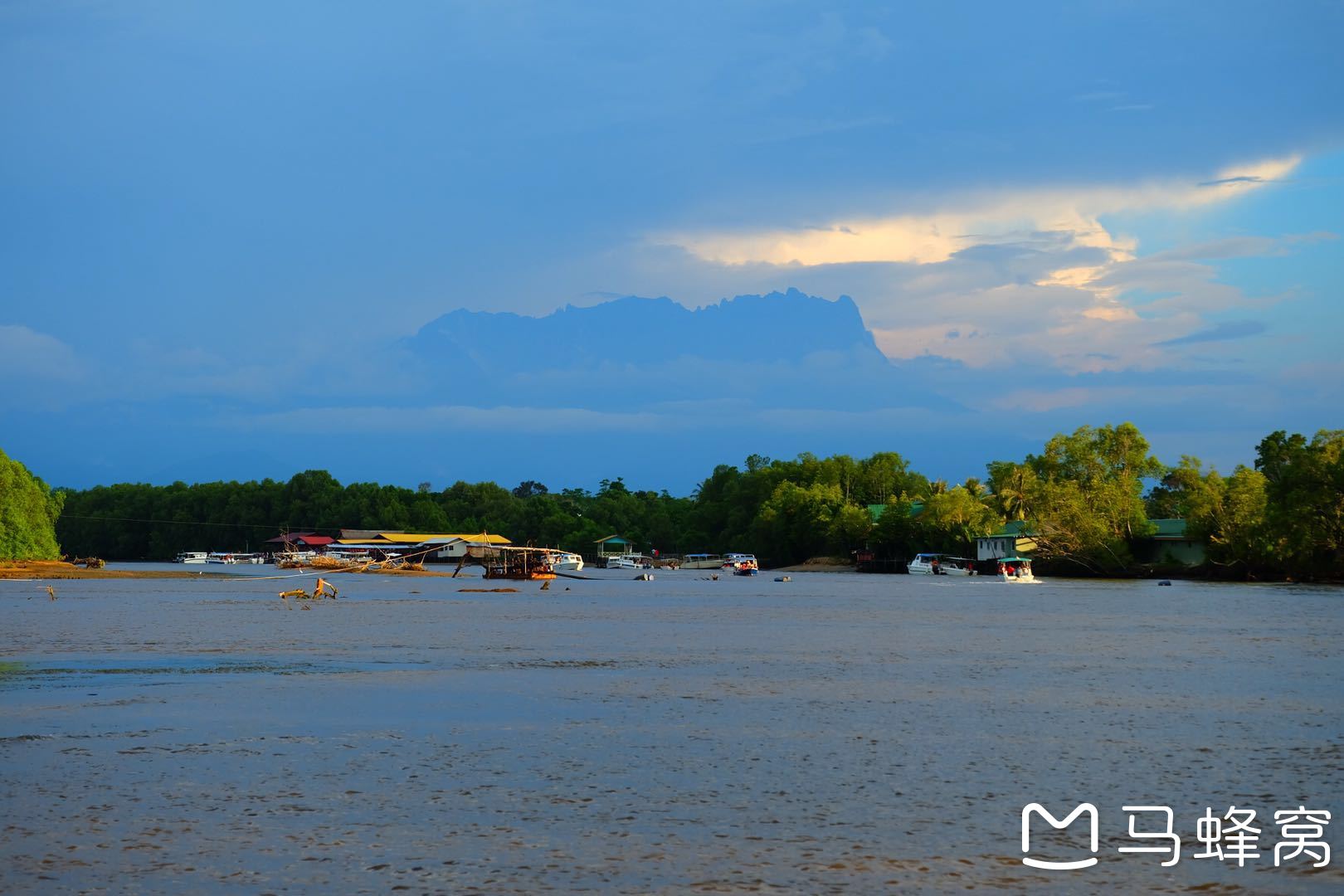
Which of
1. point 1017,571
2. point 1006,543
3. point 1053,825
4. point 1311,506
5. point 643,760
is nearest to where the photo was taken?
point 1053,825

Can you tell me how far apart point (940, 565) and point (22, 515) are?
92.9 meters

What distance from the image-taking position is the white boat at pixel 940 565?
137m

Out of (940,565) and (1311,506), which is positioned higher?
(1311,506)

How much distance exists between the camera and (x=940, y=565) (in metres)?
140

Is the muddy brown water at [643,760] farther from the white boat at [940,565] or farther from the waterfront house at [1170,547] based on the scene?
the white boat at [940,565]

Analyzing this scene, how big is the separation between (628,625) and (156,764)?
38301 mm

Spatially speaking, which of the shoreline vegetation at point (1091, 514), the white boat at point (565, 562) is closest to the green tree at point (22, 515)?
the shoreline vegetation at point (1091, 514)

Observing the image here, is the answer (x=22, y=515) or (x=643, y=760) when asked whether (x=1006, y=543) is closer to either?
(x=22, y=515)

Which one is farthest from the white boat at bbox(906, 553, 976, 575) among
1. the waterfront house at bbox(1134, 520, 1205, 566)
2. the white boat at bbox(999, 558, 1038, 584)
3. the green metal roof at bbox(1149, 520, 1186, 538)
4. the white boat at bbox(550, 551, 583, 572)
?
the white boat at bbox(550, 551, 583, 572)

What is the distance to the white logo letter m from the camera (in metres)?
13.6

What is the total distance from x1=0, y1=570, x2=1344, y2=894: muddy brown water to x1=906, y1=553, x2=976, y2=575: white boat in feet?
302

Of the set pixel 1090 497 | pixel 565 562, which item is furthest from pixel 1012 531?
pixel 565 562

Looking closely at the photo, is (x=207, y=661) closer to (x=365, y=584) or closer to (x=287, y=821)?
(x=287, y=821)

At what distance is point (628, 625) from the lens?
56750 mm
